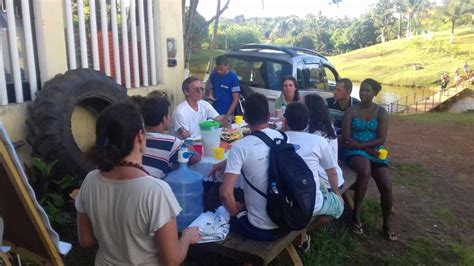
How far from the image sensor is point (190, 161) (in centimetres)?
337

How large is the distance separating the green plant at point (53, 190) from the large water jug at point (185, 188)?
4.50 ft

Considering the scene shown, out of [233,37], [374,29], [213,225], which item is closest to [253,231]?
[213,225]

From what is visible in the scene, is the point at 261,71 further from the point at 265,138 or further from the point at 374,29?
the point at 374,29

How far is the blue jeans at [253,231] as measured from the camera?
279 centimetres

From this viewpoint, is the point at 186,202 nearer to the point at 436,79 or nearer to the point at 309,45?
the point at 436,79

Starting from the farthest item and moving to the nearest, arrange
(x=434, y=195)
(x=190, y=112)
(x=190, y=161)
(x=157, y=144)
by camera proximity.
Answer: (x=434, y=195), (x=190, y=112), (x=190, y=161), (x=157, y=144)

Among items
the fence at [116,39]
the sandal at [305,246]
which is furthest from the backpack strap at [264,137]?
the fence at [116,39]

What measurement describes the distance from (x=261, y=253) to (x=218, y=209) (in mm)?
514

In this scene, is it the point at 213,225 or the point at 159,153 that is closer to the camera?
the point at 213,225

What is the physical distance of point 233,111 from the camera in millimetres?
6152

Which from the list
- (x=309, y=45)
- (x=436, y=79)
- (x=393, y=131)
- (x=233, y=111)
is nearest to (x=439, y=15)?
(x=309, y=45)

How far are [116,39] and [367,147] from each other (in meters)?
3.31

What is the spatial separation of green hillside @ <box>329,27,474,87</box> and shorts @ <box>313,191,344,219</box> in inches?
1367

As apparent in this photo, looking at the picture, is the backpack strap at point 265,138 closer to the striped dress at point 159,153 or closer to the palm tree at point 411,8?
the striped dress at point 159,153
